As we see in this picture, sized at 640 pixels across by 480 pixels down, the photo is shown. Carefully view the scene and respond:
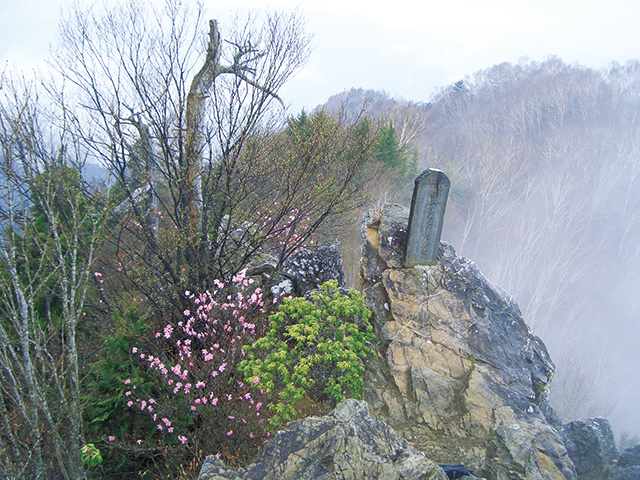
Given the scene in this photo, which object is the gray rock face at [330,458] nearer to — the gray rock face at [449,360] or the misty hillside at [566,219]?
the gray rock face at [449,360]

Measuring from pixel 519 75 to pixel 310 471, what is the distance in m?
51.9

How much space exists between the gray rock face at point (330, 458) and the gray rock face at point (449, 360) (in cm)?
187

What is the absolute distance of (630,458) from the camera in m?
7.36

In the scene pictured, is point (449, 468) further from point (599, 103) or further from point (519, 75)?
point (519, 75)

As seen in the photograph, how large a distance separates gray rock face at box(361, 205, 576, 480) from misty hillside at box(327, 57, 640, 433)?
21215 mm

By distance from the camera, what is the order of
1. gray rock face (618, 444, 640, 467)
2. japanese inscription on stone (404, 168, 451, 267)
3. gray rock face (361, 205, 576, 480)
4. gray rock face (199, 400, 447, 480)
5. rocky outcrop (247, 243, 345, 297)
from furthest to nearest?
1. rocky outcrop (247, 243, 345, 297)
2. gray rock face (618, 444, 640, 467)
3. japanese inscription on stone (404, 168, 451, 267)
4. gray rock face (361, 205, 576, 480)
5. gray rock face (199, 400, 447, 480)

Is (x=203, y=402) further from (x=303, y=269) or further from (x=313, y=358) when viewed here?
(x=303, y=269)

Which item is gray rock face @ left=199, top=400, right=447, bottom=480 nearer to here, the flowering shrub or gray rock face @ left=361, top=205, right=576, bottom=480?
the flowering shrub

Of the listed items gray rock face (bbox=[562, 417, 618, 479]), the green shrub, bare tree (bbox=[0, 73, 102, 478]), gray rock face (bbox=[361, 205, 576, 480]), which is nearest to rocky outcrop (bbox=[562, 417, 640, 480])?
gray rock face (bbox=[562, 417, 618, 479])

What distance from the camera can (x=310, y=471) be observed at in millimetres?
3125

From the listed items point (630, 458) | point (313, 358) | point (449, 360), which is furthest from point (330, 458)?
point (630, 458)

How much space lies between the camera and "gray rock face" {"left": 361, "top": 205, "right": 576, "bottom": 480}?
5.65 meters

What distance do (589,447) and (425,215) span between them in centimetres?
507

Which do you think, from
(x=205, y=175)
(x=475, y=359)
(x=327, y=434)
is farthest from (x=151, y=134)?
(x=475, y=359)
